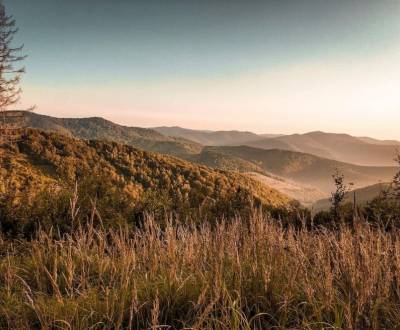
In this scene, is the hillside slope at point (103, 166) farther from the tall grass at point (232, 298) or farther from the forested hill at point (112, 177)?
the tall grass at point (232, 298)

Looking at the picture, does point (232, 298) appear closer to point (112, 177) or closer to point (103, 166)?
point (112, 177)

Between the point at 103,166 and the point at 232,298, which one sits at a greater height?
the point at 232,298

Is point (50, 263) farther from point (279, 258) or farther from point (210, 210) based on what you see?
point (210, 210)

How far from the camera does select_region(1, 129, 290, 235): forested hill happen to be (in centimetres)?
904

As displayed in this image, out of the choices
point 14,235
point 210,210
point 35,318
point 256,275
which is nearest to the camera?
point 35,318

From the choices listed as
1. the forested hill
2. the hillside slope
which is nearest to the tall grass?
the forested hill

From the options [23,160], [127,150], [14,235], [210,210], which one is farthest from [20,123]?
[14,235]

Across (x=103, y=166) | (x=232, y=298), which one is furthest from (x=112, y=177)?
(x=232, y=298)

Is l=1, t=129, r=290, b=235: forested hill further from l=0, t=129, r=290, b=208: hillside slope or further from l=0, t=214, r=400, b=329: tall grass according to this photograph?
l=0, t=214, r=400, b=329: tall grass

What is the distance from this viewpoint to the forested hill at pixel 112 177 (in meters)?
9.04

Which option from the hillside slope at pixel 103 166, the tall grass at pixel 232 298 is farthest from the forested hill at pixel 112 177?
the tall grass at pixel 232 298

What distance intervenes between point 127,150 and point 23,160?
26.5 metres

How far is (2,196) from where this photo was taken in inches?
285

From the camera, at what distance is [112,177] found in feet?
141
